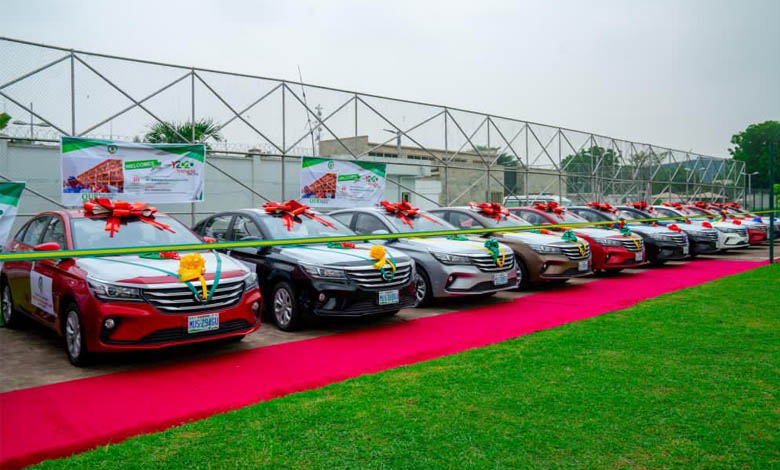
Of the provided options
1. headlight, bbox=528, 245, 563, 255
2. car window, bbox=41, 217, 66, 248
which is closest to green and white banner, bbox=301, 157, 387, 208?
headlight, bbox=528, 245, 563, 255

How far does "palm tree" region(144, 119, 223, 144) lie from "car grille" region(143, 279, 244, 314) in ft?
23.0

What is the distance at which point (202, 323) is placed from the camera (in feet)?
19.0

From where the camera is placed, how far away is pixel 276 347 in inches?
259

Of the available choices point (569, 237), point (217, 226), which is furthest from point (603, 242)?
point (217, 226)

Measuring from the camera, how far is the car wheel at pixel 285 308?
7270 millimetres

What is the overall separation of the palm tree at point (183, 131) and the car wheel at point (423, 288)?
19.5 feet

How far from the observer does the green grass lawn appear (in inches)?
139

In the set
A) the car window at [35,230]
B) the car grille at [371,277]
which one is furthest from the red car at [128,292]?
the car grille at [371,277]

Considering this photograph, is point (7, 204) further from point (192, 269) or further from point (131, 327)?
point (131, 327)

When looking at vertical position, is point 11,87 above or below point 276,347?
above

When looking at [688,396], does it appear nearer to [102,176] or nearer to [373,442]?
[373,442]

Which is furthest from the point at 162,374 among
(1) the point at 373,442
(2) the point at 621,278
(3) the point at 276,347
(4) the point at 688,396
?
(2) the point at 621,278

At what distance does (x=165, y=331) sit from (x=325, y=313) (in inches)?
79.1

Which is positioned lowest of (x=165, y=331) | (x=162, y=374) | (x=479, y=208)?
(x=162, y=374)
